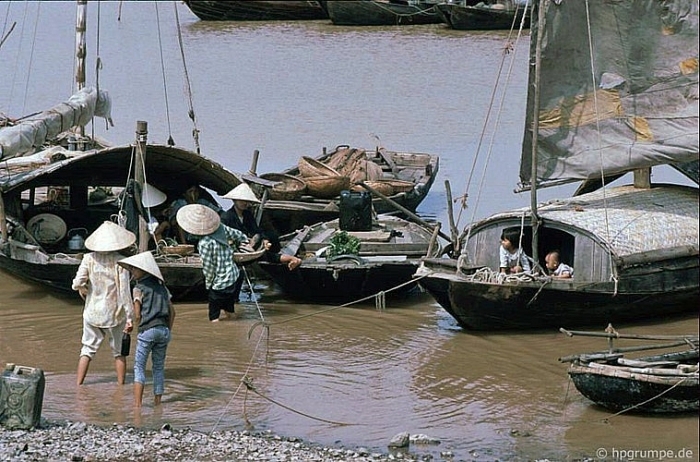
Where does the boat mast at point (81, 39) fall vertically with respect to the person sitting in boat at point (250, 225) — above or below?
above

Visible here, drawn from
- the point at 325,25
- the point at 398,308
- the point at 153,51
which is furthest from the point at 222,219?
the point at 325,25

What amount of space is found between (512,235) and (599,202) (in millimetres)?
1098

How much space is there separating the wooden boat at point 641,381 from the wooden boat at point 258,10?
40.3 m

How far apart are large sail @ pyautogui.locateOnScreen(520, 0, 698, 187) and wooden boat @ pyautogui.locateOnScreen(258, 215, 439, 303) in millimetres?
1615

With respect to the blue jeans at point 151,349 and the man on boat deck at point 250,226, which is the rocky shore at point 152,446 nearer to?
the blue jeans at point 151,349

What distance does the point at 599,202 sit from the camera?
14.5m

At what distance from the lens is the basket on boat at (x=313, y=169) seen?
1798 centimetres

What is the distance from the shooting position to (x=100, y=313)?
11086 millimetres

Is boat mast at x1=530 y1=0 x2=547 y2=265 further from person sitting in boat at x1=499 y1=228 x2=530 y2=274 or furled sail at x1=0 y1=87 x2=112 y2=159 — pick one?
furled sail at x1=0 y1=87 x2=112 y2=159

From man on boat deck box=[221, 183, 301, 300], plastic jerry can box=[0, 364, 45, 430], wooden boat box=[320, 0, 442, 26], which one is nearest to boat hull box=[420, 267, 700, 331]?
man on boat deck box=[221, 183, 301, 300]

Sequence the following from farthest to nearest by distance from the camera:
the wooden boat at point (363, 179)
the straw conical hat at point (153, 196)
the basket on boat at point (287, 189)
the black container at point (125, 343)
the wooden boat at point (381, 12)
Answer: the wooden boat at point (381, 12) → the basket on boat at point (287, 189) → the wooden boat at point (363, 179) → the straw conical hat at point (153, 196) → the black container at point (125, 343)

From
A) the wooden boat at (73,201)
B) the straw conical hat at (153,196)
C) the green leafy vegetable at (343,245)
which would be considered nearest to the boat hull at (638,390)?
the green leafy vegetable at (343,245)

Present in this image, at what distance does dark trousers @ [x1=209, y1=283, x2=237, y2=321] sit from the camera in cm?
1387

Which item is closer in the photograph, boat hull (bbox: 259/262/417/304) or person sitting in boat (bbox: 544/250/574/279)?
person sitting in boat (bbox: 544/250/574/279)
